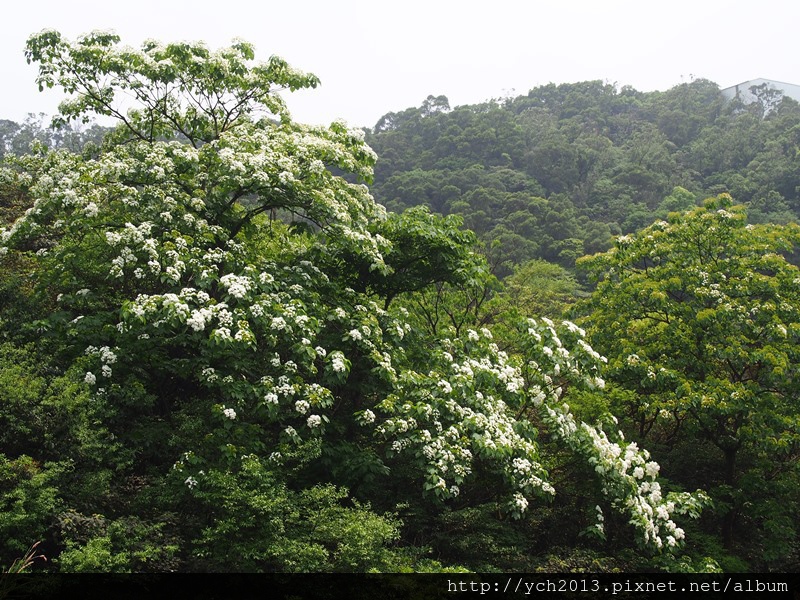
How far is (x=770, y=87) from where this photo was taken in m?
55.7

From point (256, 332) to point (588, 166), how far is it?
1763 inches

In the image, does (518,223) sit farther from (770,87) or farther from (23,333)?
(770,87)

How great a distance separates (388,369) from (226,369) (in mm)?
1939

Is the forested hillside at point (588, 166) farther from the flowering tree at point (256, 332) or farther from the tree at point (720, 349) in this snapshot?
the flowering tree at point (256, 332)

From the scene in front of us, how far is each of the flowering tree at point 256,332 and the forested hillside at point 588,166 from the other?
66.3 feet

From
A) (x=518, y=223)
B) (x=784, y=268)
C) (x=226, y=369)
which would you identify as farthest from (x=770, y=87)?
(x=226, y=369)

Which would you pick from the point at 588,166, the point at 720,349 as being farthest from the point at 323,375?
the point at 588,166

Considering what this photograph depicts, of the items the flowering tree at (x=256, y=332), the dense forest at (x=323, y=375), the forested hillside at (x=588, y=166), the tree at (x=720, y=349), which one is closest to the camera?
the dense forest at (x=323, y=375)

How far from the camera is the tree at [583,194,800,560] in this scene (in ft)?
31.2

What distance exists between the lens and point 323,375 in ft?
25.0

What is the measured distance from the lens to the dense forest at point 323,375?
616cm

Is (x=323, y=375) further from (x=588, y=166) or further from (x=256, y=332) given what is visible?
(x=588, y=166)

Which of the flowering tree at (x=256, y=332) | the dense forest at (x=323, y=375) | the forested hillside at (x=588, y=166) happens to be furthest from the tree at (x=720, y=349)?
the forested hillside at (x=588, y=166)

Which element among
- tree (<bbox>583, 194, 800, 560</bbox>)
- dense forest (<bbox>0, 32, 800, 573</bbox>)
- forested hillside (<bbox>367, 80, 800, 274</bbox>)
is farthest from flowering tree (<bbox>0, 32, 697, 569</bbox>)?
forested hillside (<bbox>367, 80, 800, 274</bbox>)
